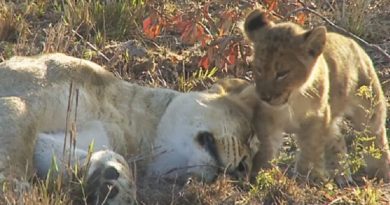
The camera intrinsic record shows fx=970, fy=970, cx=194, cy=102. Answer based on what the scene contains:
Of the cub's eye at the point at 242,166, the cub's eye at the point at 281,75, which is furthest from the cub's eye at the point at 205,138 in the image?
the cub's eye at the point at 281,75

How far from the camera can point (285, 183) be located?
454 cm

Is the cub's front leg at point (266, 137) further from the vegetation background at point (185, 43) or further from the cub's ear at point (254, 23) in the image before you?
the cub's ear at point (254, 23)

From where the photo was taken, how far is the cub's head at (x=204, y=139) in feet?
14.9

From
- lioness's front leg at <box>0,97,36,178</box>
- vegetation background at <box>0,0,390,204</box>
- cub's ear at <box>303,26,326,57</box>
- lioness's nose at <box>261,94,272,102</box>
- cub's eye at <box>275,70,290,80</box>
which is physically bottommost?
vegetation background at <box>0,0,390,204</box>

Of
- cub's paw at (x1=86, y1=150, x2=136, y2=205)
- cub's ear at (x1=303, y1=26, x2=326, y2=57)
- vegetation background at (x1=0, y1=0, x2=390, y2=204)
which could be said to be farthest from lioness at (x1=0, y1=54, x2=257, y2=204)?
cub's ear at (x1=303, y1=26, x2=326, y2=57)

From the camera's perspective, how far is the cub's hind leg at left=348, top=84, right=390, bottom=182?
5.17m

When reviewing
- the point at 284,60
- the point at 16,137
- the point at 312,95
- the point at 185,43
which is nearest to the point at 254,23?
the point at 284,60

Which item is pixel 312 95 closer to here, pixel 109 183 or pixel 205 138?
pixel 205 138

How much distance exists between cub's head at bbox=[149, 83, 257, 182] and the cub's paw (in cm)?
43

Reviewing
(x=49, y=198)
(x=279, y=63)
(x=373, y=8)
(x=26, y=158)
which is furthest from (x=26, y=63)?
(x=373, y=8)

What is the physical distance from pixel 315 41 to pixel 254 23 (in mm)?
399

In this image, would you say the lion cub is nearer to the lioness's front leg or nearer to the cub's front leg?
the cub's front leg

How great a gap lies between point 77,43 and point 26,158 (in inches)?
108

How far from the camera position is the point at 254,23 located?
4.83 m
